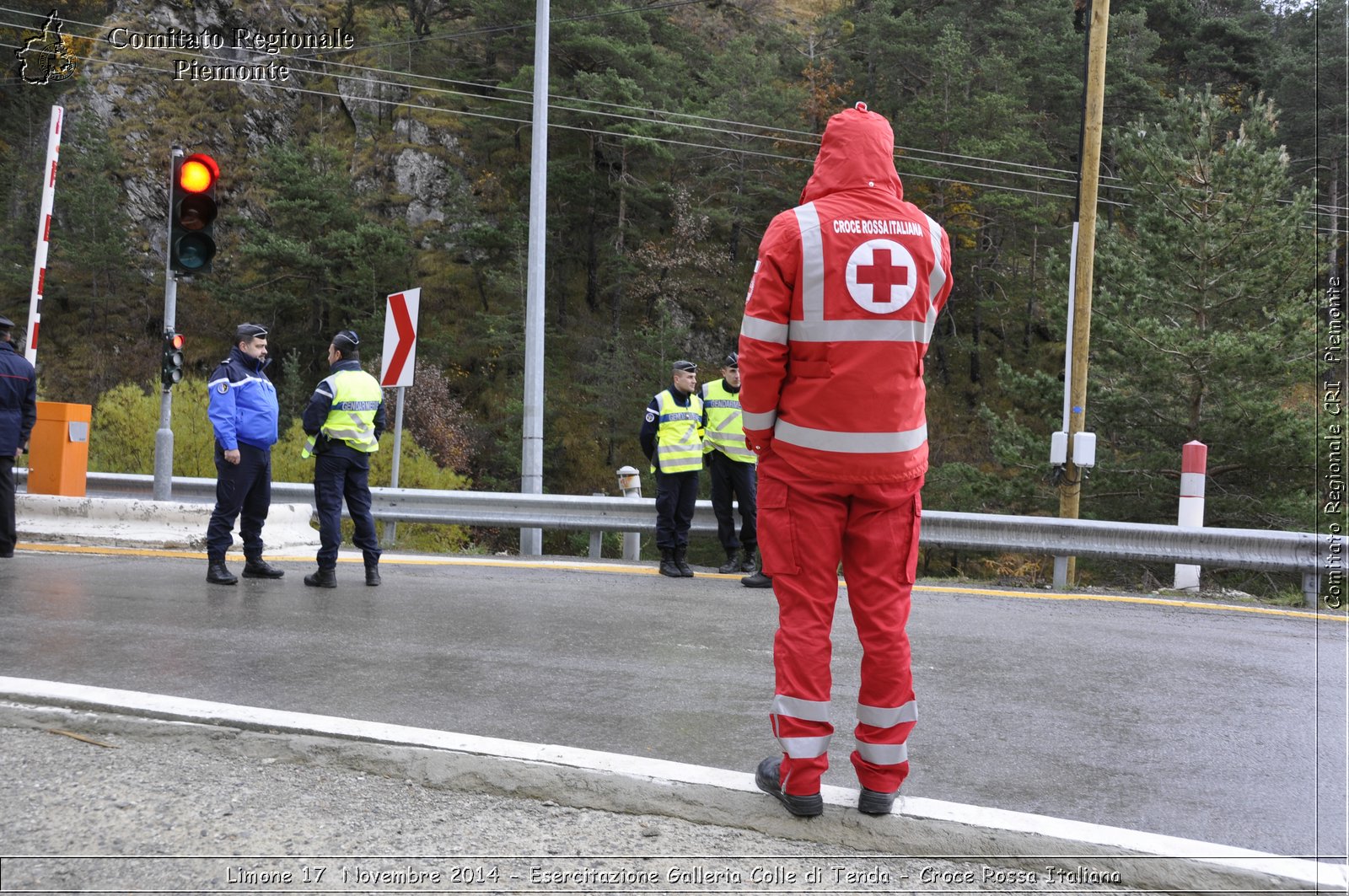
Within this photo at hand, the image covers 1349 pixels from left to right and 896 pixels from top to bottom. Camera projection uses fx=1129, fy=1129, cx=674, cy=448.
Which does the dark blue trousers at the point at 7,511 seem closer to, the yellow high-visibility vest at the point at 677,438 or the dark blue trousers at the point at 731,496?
the yellow high-visibility vest at the point at 677,438

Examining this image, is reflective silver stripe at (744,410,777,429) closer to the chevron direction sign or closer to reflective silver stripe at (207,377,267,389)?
reflective silver stripe at (207,377,267,389)

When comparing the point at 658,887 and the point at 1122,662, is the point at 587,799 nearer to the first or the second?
the point at 658,887

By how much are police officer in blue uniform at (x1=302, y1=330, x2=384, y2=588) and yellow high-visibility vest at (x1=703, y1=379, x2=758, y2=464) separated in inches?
117

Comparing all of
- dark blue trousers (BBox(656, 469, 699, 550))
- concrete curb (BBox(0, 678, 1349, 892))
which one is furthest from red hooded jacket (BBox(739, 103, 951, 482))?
dark blue trousers (BBox(656, 469, 699, 550))

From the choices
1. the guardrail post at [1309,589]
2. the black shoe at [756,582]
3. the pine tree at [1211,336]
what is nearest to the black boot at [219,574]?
the black shoe at [756,582]

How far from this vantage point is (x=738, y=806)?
3.79 m

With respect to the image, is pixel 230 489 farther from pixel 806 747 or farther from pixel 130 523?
pixel 806 747

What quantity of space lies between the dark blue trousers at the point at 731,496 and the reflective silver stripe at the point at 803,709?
630cm

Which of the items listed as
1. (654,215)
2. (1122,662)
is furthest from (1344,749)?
(654,215)

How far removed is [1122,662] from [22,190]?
5187 centimetres

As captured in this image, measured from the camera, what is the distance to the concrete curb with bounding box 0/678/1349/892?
3426mm

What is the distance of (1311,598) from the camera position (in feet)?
31.4

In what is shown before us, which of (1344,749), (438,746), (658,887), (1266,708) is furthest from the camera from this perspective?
(1266,708)

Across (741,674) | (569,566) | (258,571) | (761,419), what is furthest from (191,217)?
(761,419)
